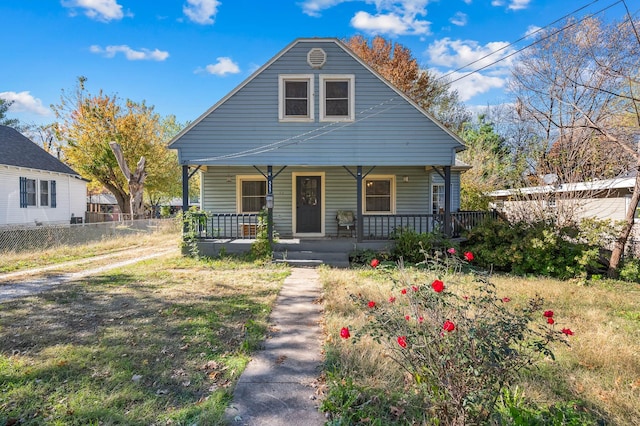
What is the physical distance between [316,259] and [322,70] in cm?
594

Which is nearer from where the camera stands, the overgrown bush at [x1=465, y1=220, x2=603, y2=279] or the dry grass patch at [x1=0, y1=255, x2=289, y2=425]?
the dry grass patch at [x1=0, y1=255, x2=289, y2=425]

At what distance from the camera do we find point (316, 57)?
1034 cm

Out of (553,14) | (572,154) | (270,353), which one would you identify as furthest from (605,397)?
(553,14)

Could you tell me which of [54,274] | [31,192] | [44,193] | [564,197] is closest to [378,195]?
[564,197]

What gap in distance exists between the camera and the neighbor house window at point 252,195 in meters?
12.0

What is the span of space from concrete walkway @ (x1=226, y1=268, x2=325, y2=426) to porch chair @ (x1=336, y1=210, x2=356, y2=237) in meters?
6.23

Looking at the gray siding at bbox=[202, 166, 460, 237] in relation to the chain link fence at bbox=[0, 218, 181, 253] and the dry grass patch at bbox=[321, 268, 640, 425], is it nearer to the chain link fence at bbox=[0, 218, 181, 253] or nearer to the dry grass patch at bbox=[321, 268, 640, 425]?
the chain link fence at bbox=[0, 218, 181, 253]

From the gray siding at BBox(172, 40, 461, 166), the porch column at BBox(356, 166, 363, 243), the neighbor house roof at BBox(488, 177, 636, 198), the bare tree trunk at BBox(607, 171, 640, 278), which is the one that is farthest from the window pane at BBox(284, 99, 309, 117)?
the bare tree trunk at BBox(607, 171, 640, 278)

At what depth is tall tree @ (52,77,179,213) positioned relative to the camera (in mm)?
22797

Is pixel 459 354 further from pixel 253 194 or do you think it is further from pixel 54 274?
pixel 253 194

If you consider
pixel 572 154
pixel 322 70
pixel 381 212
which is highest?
pixel 322 70

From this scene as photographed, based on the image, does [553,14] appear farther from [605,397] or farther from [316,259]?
[605,397]

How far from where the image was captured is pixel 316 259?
984 cm

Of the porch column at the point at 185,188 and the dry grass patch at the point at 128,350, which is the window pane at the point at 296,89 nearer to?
the porch column at the point at 185,188
